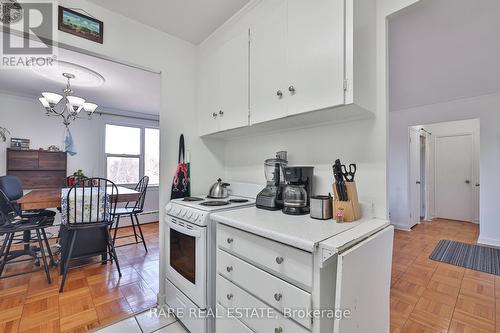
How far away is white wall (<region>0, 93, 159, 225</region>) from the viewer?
3.59m

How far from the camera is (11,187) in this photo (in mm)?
2797

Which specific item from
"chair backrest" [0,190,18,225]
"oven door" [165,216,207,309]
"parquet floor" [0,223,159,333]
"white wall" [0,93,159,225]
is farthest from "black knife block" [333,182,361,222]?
"white wall" [0,93,159,225]

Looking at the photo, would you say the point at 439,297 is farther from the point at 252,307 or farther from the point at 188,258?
the point at 188,258

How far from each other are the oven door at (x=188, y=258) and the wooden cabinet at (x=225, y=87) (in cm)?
85

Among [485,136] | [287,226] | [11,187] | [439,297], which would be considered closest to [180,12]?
[287,226]

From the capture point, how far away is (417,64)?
2537 mm

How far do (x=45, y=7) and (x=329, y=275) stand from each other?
7.58ft

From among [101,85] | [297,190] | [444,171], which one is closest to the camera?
[297,190]

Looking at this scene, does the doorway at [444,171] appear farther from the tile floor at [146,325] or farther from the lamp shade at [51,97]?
the lamp shade at [51,97]

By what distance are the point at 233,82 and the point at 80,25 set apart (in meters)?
1.13

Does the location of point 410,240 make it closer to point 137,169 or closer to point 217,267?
point 217,267

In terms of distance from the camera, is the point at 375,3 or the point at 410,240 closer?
the point at 375,3

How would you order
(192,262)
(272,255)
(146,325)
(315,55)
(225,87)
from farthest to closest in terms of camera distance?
1. (225,87)
2. (146,325)
3. (192,262)
4. (315,55)
5. (272,255)

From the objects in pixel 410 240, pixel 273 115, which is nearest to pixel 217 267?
pixel 273 115
